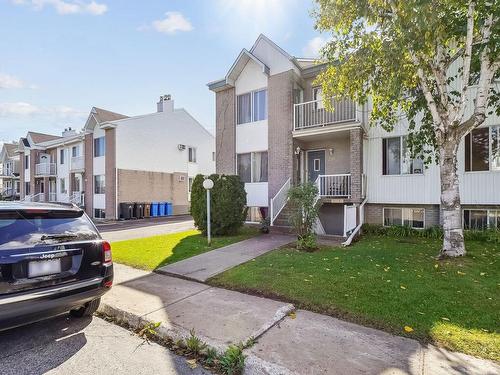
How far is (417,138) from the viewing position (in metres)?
9.35

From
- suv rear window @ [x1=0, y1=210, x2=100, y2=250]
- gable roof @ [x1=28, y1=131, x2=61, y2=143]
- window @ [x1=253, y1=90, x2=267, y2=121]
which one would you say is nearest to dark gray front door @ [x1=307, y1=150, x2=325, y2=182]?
window @ [x1=253, y1=90, x2=267, y2=121]

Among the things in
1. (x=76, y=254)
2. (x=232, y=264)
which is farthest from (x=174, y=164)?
(x=76, y=254)

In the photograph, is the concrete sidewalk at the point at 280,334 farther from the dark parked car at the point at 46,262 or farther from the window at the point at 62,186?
the window at the point at 62,186

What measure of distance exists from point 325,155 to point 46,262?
11.7 meters

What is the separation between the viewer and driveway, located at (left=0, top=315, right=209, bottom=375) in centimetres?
300

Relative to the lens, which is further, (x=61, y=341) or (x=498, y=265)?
(x=498, y=265)

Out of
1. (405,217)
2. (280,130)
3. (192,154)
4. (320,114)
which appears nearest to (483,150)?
(405,217)

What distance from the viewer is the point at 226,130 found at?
47.1 feet

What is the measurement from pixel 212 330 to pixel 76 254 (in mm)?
1987

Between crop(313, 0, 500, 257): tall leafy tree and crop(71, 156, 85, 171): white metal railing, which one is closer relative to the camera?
crop(313, 0, 500, 257): tall leafy tree

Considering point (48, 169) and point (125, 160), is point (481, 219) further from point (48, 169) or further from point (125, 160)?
point (48, 169)

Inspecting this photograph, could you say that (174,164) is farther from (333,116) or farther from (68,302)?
(68,302)

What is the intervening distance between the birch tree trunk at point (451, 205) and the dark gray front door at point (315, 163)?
252 inches

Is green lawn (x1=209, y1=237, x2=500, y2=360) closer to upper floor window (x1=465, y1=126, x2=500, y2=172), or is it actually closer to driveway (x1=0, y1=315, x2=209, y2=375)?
driveway (x1=0, y1=315, x2=209, y2=375)
